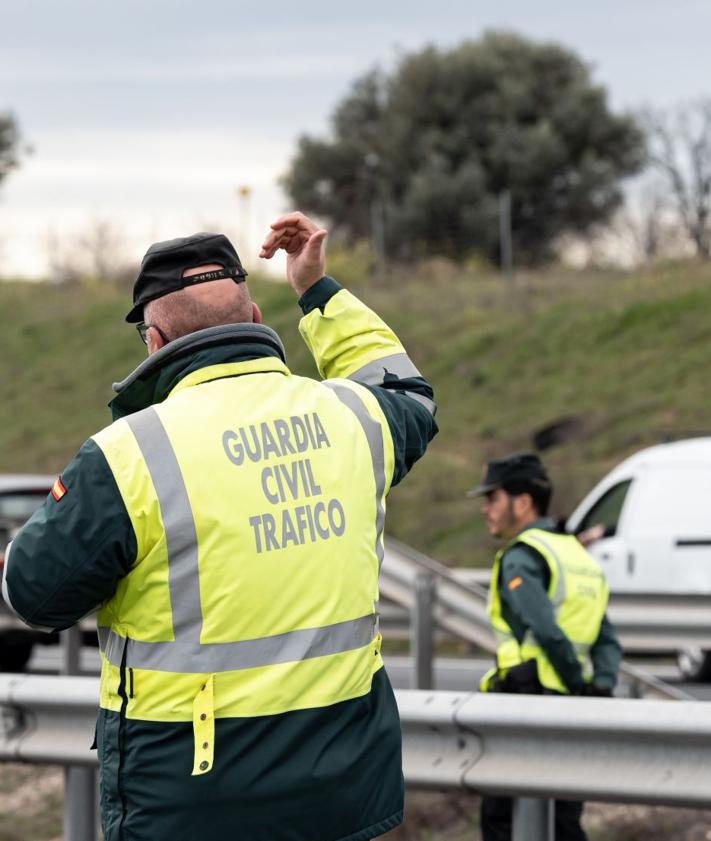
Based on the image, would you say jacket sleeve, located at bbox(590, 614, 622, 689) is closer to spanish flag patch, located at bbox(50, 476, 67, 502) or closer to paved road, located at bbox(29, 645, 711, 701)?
spanish flag patch, located at bbox(50, 476, 67, 502)

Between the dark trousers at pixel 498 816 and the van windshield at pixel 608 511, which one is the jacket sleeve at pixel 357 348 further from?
the van windshield at pixel 608 511

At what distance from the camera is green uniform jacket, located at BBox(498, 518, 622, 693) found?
18.2 ft

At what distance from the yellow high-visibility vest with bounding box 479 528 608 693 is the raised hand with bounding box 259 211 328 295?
229 cm

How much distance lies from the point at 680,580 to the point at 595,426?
7564 mm

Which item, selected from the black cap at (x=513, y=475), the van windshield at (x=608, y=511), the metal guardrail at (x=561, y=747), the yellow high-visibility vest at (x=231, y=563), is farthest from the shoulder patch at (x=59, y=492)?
the van windshield at (x=608, y=511)

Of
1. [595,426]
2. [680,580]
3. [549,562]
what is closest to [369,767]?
[549,562]

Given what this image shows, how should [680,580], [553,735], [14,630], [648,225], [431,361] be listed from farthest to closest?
1. [648,225]
2. [431,361]
3. [680,580]
4. [14,630]
5. [553,735]

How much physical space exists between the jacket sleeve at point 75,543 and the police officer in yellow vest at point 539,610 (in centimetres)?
273

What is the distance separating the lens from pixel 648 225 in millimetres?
34188

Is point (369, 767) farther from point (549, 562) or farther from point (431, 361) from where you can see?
point (431, 361)

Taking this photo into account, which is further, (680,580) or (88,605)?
(680,580)

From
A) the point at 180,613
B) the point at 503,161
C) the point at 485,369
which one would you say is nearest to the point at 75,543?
the point at 180,613

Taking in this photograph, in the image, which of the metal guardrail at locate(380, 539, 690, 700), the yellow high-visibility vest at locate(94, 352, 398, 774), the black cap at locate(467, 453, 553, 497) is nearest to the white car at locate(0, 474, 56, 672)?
the metal guardrail at locate(380, 539, 690, 700)

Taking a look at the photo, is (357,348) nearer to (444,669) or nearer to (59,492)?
(59,492)
